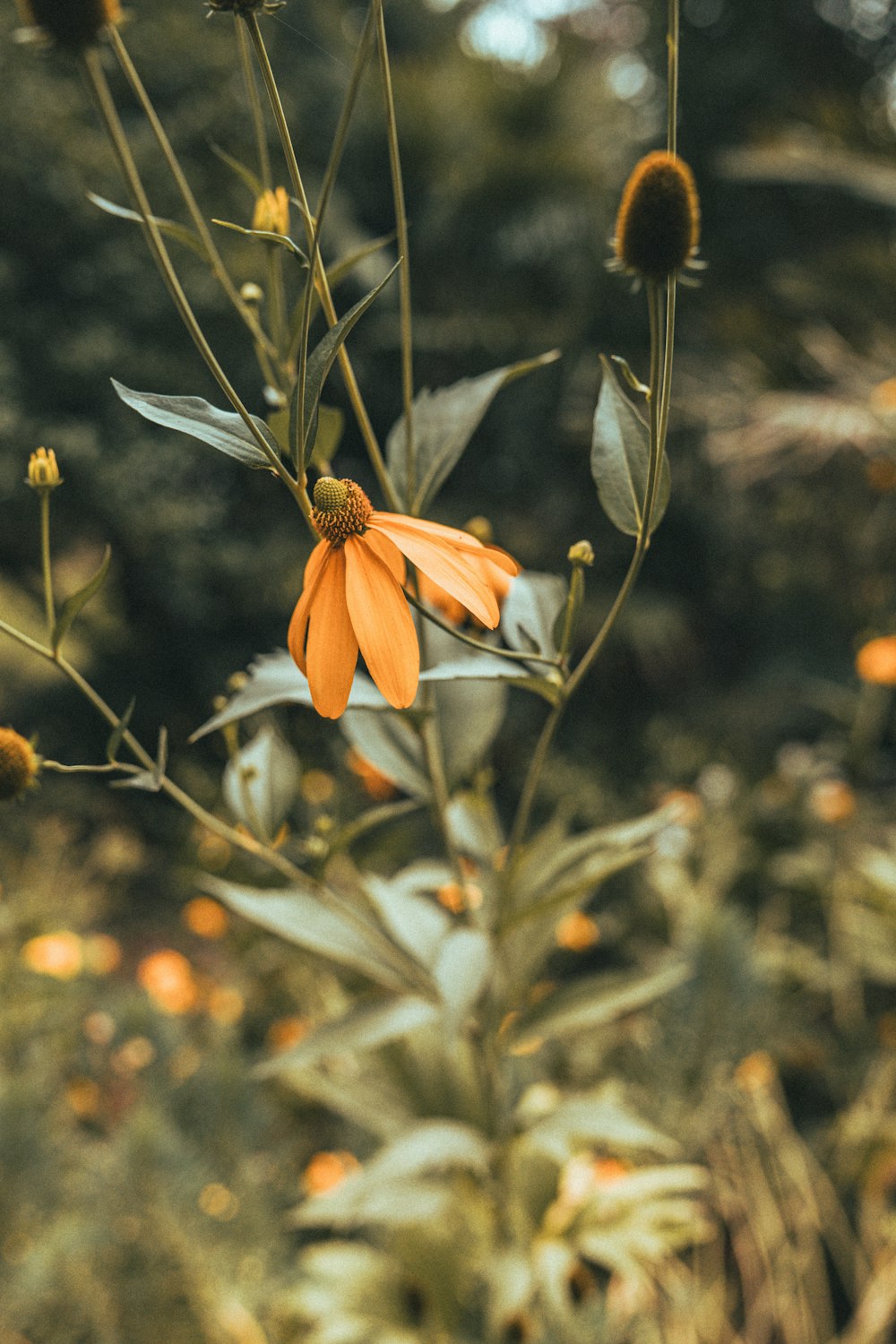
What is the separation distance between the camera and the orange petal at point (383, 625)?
0.55 ft

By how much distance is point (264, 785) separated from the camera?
0.91 ft

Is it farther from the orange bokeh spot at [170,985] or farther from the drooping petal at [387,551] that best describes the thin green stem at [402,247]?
the orange bokeh spot at [170,985]

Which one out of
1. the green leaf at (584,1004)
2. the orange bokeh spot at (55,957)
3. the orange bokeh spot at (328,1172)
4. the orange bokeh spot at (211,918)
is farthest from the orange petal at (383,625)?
the orange bokeh spot at (211,918)

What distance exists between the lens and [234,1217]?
21.3 inches

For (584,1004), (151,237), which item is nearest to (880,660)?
(584,1004)

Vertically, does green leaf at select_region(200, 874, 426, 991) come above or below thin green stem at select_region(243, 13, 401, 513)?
below

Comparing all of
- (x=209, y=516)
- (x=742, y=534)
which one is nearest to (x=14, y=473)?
(x=209, y=516)

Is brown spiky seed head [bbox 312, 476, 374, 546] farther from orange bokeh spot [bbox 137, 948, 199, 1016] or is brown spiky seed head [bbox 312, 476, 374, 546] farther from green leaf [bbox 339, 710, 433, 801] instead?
orange bokeh spot [bbox 137, 948, 199, 1016]

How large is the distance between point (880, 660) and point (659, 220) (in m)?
0.66

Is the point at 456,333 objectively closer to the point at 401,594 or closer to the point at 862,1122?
the point at 862,1122

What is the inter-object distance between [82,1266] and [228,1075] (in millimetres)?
133

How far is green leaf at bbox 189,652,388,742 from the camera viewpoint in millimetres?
213

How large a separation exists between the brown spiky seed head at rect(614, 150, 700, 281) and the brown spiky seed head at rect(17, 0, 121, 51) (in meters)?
0.10

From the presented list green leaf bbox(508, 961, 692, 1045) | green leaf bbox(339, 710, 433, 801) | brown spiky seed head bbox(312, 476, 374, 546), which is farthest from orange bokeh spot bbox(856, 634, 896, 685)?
brown spiky seed head bbox(312, 476, 374, 546)
